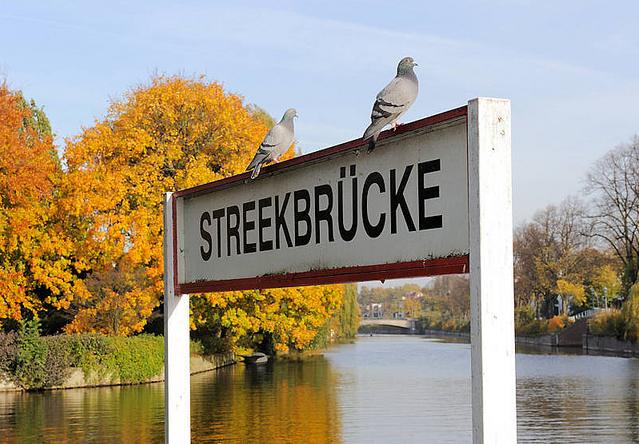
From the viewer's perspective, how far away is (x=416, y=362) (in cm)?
5009

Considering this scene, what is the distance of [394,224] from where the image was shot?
473 cm

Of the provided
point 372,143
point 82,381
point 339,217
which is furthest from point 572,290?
point 372,143

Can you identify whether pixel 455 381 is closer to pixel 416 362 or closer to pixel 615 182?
pixel 416 362

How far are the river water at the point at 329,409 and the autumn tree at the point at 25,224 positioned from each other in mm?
3383

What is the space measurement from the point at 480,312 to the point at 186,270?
3.16 meters

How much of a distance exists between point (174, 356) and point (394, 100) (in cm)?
276

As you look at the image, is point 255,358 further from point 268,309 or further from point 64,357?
point 64,357

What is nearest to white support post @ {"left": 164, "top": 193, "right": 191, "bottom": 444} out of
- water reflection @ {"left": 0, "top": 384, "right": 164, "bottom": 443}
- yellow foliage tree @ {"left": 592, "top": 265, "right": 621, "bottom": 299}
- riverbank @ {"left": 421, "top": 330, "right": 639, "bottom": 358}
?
water reflection @ {"left": 0, "top": 384, "right": 164, "bottom": 443}

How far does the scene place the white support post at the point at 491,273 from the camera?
13.6ft

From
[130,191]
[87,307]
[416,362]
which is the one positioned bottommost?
[416,362]

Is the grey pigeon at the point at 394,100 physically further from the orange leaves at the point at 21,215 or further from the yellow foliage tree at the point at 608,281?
the yellow foliage tree at the point at 608,281

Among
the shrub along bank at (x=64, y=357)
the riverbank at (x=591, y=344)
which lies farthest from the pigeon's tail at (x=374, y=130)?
the riverbank at (x=591, y=344)

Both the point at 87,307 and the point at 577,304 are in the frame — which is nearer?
the point at 87,307

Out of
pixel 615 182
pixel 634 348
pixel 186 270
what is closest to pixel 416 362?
pixel 634 348
